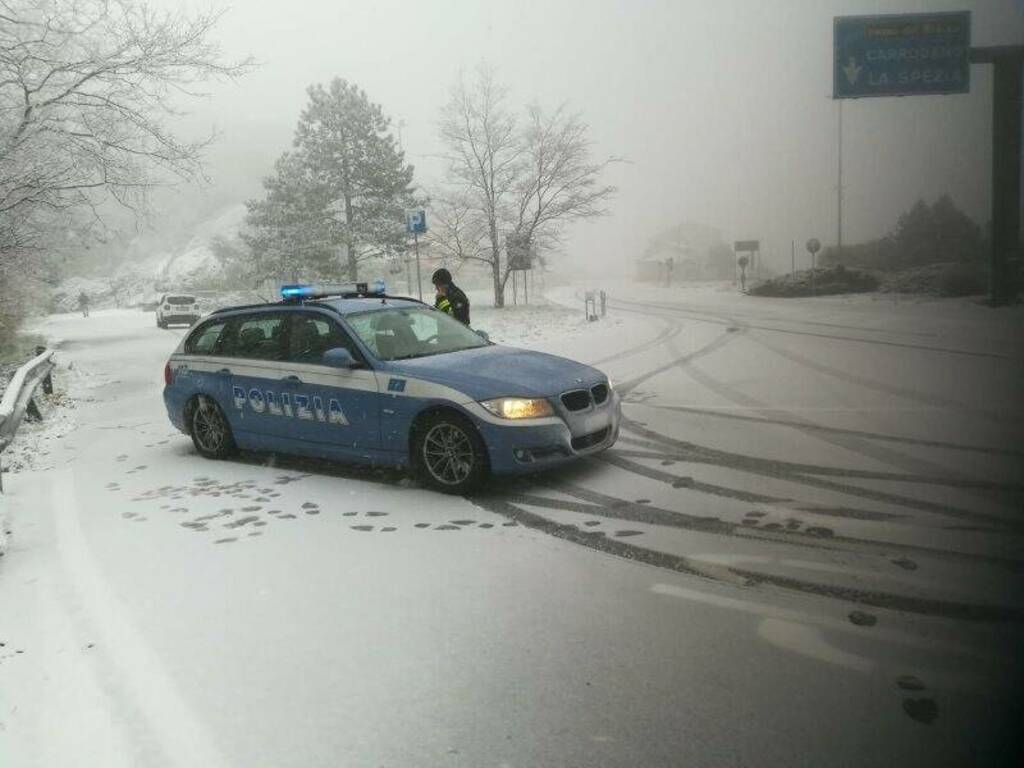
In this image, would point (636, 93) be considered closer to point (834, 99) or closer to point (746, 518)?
point (834, 99)

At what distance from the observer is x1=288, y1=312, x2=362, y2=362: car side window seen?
6.61 m

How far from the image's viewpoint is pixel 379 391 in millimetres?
6105

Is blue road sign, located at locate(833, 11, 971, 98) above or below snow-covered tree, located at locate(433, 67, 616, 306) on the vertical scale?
below

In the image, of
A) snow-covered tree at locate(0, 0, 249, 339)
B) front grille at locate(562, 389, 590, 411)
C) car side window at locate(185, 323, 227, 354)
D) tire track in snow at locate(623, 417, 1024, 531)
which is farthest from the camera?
snow-covered tree at locate(0, 0, 249, 339)

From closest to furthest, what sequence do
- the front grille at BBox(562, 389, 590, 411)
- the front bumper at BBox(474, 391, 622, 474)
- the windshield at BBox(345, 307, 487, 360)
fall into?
the front bumper at BBox(474, 391, 622, 474) → the front grille at BBox(562, 389, 590, 411) → the windshield at BBox(345, 307, 487, 360)

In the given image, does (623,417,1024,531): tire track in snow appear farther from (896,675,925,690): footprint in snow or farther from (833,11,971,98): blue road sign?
(833,11,971,98): blue road sign

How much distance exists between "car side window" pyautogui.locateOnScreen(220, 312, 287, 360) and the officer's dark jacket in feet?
7.27

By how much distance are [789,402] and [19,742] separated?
7809 mm

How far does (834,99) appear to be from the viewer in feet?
14.9

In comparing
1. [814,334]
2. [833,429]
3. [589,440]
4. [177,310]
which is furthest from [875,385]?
[177,310]

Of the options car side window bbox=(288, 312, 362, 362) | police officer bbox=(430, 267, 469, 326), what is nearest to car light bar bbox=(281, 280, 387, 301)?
car side window bbox=(288, 312, 362, 362)

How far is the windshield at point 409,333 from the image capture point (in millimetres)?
6516

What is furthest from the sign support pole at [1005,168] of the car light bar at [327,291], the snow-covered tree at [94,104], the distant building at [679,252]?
the snow-covered tree at [94,104]

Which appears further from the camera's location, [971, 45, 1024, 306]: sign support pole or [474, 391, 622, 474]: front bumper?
[474, 391, 622, 474]: front bumper
